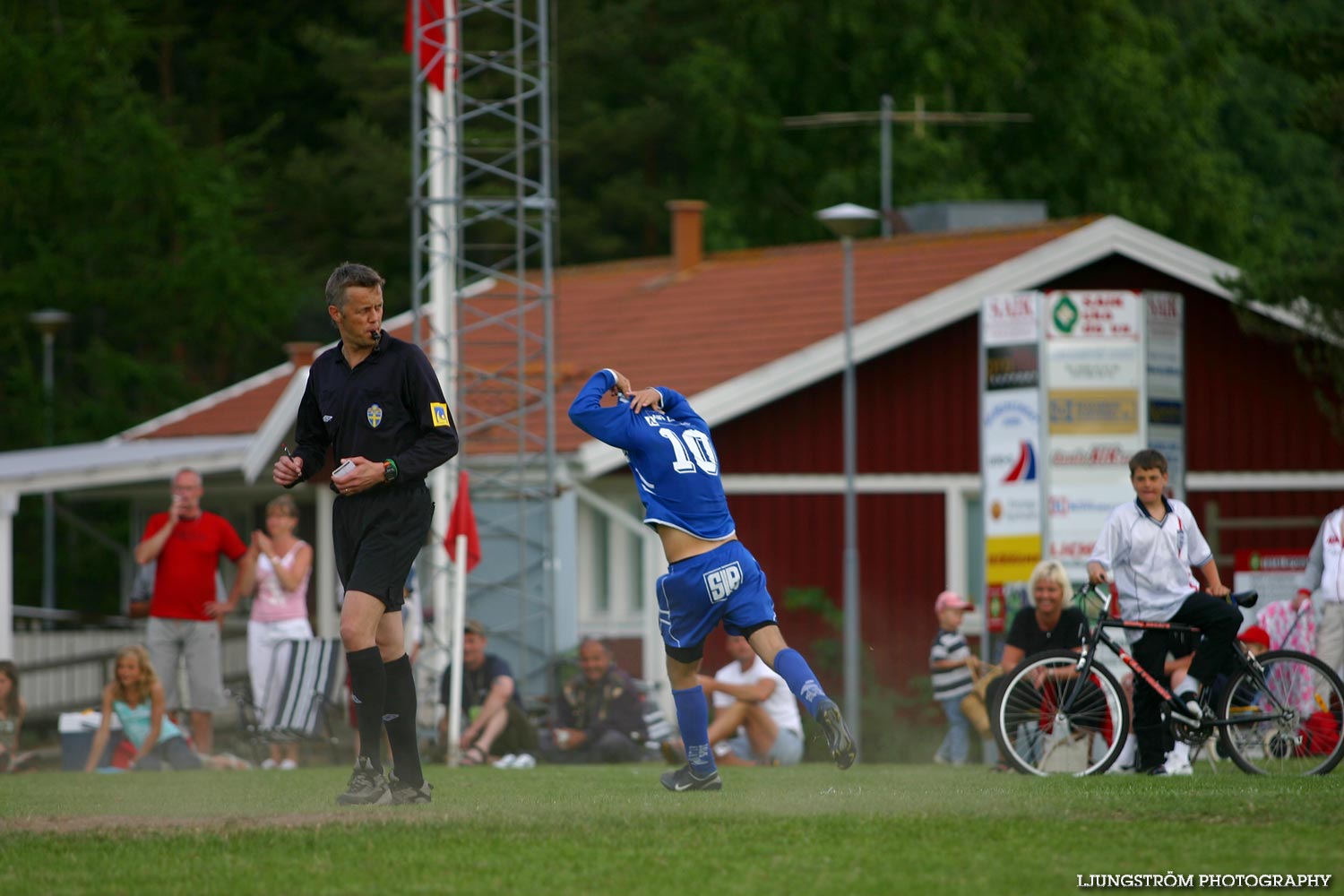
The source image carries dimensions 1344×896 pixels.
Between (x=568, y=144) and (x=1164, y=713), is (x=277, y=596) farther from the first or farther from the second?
(x=568, y=144)

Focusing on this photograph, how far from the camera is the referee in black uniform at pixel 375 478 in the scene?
28.4 feet

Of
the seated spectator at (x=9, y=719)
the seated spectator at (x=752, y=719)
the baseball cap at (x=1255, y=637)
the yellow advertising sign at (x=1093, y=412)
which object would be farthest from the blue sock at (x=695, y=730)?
the yellow advertising sign at (x=1093, y=412)

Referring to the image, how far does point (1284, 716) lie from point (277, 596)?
8.33 metres

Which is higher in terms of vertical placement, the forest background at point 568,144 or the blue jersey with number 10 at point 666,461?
the forest background at point 568,144

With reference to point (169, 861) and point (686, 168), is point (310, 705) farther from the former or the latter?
point (686, 168)

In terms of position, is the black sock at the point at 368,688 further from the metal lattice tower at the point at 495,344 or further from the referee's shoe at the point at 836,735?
the metal lattice tower at the point at 495,344

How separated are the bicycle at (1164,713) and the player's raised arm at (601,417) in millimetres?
2891

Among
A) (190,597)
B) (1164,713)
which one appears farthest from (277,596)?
(1164,713)

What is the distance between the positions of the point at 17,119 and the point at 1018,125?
20.2 metres

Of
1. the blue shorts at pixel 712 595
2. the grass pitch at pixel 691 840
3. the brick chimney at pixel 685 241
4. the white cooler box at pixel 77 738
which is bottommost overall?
the white cooler box at pixel 77 738

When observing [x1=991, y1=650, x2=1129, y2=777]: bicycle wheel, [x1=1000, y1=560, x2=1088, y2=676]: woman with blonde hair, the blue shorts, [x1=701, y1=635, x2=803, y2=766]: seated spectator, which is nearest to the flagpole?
[x1=701, y1=635, x2=803, y2=766]: seated spectator

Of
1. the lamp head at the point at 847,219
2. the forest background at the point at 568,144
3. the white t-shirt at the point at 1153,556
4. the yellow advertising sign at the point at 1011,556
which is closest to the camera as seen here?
the white t-shirt at the point at 1153,556

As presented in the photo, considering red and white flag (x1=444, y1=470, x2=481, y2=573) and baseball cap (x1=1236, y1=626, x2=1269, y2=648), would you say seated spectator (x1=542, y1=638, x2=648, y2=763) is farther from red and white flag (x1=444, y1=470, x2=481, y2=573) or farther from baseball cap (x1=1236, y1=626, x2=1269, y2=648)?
baseball cap (x1=1236, y1=626, x2=1269, y2=648)

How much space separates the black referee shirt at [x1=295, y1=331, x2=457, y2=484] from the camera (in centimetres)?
871
